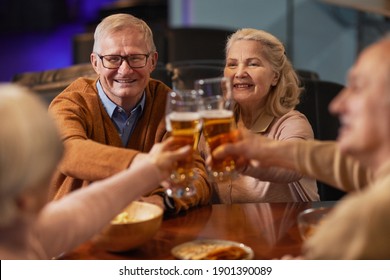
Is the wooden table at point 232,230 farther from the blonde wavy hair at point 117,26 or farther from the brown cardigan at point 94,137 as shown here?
the blonde wavy hair at point 117,26

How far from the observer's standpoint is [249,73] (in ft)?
8.82

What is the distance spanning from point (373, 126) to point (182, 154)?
1.96 feet

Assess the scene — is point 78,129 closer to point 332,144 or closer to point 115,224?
point 115,224

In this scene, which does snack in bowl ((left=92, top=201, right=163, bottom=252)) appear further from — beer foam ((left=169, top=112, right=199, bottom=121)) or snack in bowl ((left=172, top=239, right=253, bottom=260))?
beer foam ((left=169, top=112, right=199, bottom=121))

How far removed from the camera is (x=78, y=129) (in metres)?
2.30

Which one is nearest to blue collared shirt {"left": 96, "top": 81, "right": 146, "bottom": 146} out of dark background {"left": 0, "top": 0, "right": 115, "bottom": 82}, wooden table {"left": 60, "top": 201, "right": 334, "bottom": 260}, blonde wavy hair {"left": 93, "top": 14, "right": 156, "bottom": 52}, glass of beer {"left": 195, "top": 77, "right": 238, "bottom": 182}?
blonde wavy hair {"left": 93, "top": 14, "right": 156, "bottom": 52}

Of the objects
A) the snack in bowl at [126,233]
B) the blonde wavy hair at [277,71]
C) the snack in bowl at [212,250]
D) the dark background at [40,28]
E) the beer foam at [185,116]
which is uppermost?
the beer foam at [185,116]

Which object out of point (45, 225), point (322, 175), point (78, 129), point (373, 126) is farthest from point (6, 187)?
point (78, 129)

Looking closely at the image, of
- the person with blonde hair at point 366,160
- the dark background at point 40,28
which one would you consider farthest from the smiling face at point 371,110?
the dark background at point 40,28

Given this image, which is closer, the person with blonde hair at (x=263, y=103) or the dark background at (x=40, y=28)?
the person with blonde hair at (x=263, y=103)

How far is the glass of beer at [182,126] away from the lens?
5.93 ft

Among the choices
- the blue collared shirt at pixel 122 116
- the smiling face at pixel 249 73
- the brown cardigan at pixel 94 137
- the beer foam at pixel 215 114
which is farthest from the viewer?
the smiling face at pixel 249 73

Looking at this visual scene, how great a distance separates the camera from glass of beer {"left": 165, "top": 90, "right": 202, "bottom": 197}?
5.93 feet

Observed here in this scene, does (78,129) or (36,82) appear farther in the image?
(36,82)
